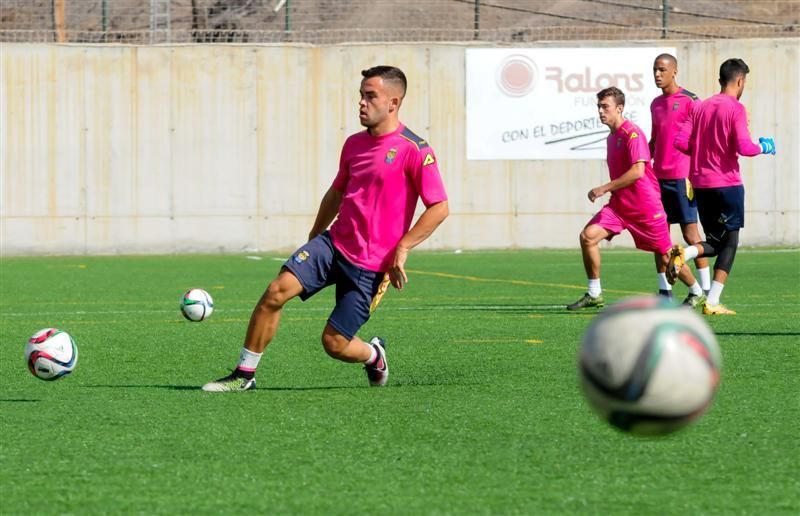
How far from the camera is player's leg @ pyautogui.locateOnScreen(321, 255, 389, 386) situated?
815 cm

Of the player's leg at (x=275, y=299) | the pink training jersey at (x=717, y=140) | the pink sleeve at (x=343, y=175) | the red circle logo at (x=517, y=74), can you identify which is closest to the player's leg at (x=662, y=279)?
the pink training jersey at (x=717, y=140)

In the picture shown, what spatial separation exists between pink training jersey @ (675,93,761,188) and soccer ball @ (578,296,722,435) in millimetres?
8624

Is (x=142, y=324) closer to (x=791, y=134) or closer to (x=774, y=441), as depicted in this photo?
(x=774, y=441)

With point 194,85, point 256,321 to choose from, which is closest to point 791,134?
point 194,85

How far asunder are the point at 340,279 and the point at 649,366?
379 centimetres

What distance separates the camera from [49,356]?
26.2 ft

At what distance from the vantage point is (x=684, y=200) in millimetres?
14234

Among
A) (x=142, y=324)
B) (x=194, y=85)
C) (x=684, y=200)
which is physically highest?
(x=194, y=85)

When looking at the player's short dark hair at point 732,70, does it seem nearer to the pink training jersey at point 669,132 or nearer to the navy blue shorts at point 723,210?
the pink training jersey at point 669,132

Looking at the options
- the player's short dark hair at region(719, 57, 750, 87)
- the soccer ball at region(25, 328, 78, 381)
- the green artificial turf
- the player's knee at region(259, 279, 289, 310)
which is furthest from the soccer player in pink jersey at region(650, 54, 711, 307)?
the soccer ball at region(25, 328, 78, 381)

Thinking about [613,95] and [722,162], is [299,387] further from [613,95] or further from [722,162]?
[722,162]

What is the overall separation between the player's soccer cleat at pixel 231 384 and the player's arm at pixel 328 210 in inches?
36.1

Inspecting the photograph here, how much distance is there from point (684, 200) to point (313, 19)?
1489 cm

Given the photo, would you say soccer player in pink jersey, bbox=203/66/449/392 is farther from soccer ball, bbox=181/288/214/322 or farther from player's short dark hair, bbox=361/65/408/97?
soccer ball, bbox=181/288/214/322
